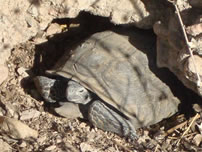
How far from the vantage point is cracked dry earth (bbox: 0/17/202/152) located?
3.66 m

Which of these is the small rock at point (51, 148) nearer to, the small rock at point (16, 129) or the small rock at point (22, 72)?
the small rock at point (16, 129)

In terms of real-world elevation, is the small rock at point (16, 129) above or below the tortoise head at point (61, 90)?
below

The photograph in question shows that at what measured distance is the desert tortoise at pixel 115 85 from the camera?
377 centimetres

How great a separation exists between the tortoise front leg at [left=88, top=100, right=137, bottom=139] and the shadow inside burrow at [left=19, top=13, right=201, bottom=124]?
473 millimetres

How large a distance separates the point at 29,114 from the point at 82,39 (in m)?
1.04

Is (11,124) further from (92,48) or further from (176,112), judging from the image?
(176,112)

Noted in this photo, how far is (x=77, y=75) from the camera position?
12.6 ft

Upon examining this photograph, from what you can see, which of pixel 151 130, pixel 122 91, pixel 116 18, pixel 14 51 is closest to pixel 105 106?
pixel 122 91

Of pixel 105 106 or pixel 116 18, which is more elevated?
pixel 116 18

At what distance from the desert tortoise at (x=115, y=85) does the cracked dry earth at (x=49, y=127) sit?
101 millimetres

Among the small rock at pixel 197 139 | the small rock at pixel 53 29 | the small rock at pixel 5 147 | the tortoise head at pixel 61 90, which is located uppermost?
the small rock at pixel 53 29

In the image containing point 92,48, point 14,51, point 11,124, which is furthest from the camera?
point 14,51

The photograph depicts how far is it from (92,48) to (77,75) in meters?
0.30

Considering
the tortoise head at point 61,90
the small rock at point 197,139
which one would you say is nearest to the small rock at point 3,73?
the tortoise head at point 61,90
